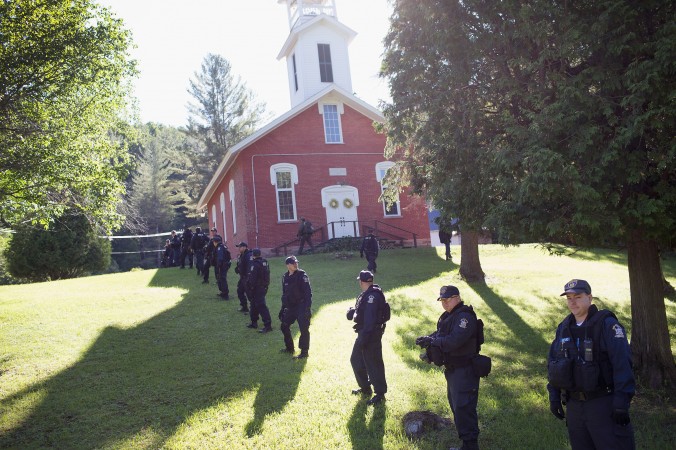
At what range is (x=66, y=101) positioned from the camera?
1157cm

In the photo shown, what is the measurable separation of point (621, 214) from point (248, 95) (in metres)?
44.9

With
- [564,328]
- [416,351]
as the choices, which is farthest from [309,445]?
[416,351]

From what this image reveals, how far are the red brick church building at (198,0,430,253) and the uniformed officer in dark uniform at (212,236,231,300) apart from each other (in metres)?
9.30

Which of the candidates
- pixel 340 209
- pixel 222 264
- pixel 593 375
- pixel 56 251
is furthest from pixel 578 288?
pixel 56 251

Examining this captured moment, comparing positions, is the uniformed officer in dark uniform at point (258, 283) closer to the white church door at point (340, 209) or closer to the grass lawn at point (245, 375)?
the grass lawn at point (245, 375)

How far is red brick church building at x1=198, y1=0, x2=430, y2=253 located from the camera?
2325 centimetres

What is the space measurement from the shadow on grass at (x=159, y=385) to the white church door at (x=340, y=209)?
11640mm

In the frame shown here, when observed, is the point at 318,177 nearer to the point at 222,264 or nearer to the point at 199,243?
the point at 199,243

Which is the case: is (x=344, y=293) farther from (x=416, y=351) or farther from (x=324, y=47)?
(x=324, y=47)

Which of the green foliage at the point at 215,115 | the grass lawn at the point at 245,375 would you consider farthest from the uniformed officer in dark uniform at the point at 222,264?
the green foliage at the point at 215,115

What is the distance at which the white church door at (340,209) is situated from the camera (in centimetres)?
2403

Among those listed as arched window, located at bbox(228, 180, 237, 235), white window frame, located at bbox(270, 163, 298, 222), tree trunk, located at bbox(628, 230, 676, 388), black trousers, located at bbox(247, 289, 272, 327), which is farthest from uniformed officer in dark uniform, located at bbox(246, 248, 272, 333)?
arched window, located at bbox(228, 180, 237, 235)

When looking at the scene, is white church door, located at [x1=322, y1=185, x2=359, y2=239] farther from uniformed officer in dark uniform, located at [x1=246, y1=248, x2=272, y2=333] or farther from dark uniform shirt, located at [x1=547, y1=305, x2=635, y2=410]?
dark uniform shirt, located at [x1=547, y1=305, x2=635, y2=410]

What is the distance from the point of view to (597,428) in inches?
152
